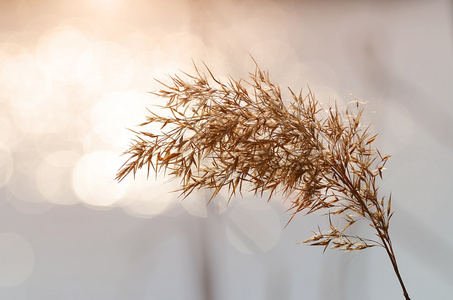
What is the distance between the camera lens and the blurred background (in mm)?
1547

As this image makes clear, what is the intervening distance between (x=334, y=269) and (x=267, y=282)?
10.5 inches

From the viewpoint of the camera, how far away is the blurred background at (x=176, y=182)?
1547 mm

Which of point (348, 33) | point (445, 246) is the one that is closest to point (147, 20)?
point (348, 33)

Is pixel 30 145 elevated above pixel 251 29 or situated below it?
below

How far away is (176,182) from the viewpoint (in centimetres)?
171

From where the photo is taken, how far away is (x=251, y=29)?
5.95 ft

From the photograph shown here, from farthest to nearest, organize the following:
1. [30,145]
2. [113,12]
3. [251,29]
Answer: [251,29]
[113,12]
[30,145]

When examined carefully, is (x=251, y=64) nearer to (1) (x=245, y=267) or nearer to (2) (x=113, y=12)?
(2) (x=113, y=12)

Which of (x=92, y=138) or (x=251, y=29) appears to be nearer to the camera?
(x=92, y=138)

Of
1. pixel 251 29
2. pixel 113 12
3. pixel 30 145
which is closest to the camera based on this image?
pixel 30 145

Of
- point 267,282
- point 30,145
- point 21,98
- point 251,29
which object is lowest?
point 267,282

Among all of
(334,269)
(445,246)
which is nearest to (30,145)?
(334,269)

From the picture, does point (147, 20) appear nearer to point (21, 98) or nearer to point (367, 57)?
point (21, 98)

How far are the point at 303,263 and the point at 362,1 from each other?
1061 mm
